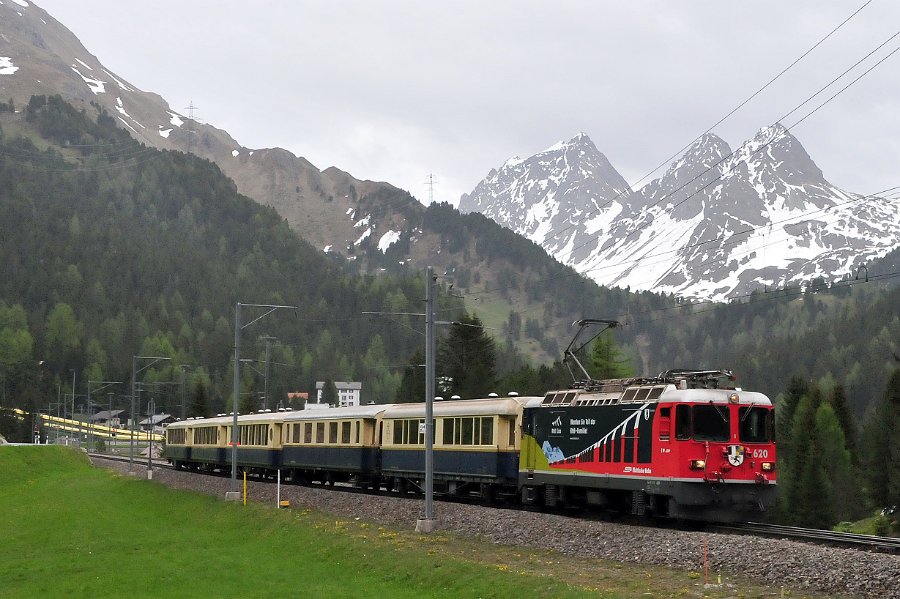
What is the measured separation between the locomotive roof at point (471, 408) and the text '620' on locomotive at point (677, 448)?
5.35m

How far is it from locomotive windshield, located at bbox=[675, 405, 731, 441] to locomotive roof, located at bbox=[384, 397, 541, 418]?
9735mm

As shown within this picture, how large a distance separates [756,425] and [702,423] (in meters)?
1.95

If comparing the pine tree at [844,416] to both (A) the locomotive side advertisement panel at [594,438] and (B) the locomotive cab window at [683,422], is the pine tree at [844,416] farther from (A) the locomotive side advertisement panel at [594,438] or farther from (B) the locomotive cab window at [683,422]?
(B) the locomotive cab window at [683,422]

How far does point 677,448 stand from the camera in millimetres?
31828

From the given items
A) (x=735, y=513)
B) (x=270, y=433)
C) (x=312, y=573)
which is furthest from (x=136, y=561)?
(x=270, y=433)

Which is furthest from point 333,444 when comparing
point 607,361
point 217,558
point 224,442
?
point 607,361

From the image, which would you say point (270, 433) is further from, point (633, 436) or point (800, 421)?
point (800, 421)

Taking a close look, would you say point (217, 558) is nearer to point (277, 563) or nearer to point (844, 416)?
point (277, 563)

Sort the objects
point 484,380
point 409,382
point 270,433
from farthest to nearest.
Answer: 1. point 409,382
2. point 484,380
3. point 270,433

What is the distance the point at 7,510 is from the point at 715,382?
3980 centimetres

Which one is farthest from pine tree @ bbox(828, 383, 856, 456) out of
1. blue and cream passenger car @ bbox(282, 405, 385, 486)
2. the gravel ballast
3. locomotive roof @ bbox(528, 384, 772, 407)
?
locomotive roof @ bbox(528, 384, 772, 407)

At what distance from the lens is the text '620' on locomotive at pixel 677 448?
31766 millimetres

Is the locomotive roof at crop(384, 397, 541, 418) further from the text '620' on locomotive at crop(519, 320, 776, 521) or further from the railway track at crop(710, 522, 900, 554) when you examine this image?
the railway track at crop(710, 522, 900, 554)

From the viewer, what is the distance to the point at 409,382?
137 meters
